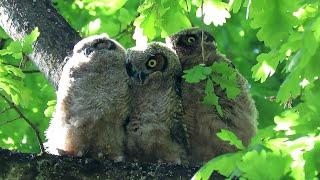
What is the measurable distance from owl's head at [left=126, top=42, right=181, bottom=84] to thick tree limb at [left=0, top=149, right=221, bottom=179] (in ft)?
3.28

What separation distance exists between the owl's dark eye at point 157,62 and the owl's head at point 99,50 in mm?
194

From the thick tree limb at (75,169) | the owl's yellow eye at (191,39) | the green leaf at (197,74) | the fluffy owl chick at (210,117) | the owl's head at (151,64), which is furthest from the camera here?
the owl's yellow eye at (191,39)

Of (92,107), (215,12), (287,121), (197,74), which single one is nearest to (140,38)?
(215,12)

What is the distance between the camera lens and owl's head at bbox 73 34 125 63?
4.88 meters

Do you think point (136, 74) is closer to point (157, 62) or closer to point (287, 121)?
point (157, 62)

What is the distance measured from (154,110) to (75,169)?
968 millimetres

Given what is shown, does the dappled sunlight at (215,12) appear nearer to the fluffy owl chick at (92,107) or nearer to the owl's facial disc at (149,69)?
the owl's facial disc at (149,69)

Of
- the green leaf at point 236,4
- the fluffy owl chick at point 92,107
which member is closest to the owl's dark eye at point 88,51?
the fluffy owl chick at point 92,107

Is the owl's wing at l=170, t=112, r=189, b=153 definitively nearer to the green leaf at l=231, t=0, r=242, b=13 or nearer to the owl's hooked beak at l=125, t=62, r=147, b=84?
the owl's hooked beak at l=125, t=62, r=147, b=84

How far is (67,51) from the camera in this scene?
542 centimetres

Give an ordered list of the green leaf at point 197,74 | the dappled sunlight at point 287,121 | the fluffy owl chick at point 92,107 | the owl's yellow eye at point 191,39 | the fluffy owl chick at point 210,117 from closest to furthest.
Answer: the dappled sunlight at point 287,121, the green leaf at point 197,74, the fluffy owl chick at point 92,107, the fluffy owl chick at point 210,117, the owl's yellow eye at point 191,39

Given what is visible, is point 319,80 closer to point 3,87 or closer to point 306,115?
point 306,115

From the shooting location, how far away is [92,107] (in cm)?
474

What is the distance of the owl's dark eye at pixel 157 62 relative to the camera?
5008 millimetres
